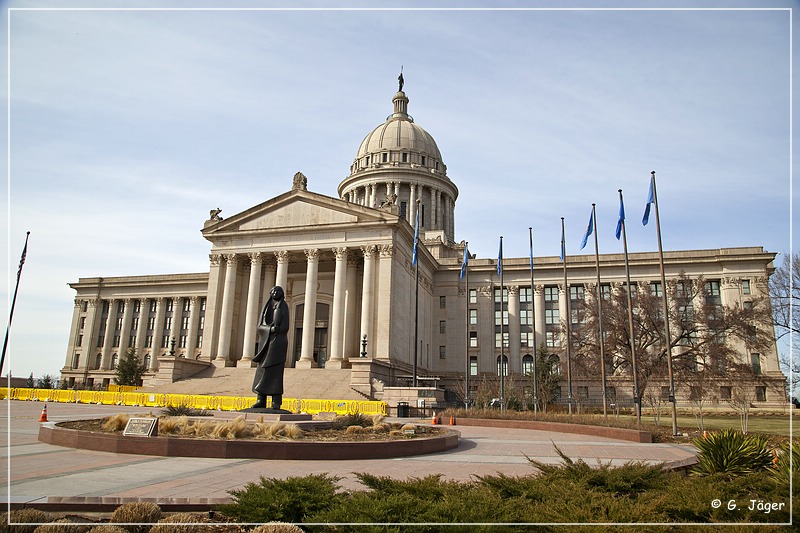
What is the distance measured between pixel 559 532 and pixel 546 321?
6634cm

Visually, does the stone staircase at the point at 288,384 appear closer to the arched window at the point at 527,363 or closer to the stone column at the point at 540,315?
the arched window at the point at 527,363

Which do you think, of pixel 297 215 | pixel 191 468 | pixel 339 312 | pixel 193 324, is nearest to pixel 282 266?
pixel 297 215

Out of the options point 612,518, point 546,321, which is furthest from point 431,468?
point 546,321

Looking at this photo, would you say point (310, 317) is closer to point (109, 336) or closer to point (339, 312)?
point (339, 312)

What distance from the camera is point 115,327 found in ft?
276

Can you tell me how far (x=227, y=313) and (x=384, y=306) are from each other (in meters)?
17.3

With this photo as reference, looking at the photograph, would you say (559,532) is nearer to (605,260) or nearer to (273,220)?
(273,220)

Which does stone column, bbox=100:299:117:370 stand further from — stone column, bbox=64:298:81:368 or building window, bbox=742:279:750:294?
building window, bbox=742:279:750:294

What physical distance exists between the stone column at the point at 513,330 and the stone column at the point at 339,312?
25313 millimetres

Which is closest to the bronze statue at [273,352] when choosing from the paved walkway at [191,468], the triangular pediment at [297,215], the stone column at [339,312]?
the paved walkway at [191,468]

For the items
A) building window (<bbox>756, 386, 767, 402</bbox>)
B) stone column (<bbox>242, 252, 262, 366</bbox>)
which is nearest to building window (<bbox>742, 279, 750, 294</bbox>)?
building window (<bbox>756, 386, 767, 402</bbox>)

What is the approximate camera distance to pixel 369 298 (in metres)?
54.4

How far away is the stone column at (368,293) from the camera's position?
53625 millimetres

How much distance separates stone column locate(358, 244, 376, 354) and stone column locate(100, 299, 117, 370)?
4834cm
